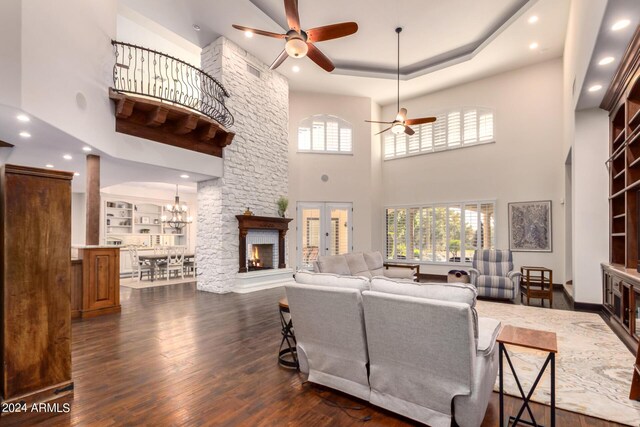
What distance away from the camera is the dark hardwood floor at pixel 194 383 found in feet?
7.52

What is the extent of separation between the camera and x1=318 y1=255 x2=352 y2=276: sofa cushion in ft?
18.1

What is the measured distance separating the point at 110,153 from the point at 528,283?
26.1 ft

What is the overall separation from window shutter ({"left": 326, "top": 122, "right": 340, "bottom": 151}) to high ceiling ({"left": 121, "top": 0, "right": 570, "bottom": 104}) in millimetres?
1368

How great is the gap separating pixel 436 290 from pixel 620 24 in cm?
363

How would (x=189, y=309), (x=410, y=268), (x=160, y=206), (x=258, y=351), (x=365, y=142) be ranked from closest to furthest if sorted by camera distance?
(x=258, y=351), (x=189, y=309), (x=410, y=268), (x=365, y=142), (x=160, y=206)

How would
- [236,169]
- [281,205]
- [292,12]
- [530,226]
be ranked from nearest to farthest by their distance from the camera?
1. [292,12]
2. [236,169]
3. [530,226]
4. [281,205]

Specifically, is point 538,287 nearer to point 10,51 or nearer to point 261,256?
point 261,256

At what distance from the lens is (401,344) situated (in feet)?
7.14

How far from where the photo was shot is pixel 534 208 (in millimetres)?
7969

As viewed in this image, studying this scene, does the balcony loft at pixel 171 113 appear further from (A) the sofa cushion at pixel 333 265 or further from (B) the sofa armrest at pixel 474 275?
(B) the sofa armrest at pixel 474 275

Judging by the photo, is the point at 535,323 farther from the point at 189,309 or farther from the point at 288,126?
the point at 288,126

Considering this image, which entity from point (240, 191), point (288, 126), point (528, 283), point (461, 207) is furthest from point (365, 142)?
point (528, 283)

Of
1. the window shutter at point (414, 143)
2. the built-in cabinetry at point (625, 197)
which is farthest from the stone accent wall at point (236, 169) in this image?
the built-in cabinetry at point (625, 197)

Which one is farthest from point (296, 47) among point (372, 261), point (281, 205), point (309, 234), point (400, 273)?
point (309, 234)
